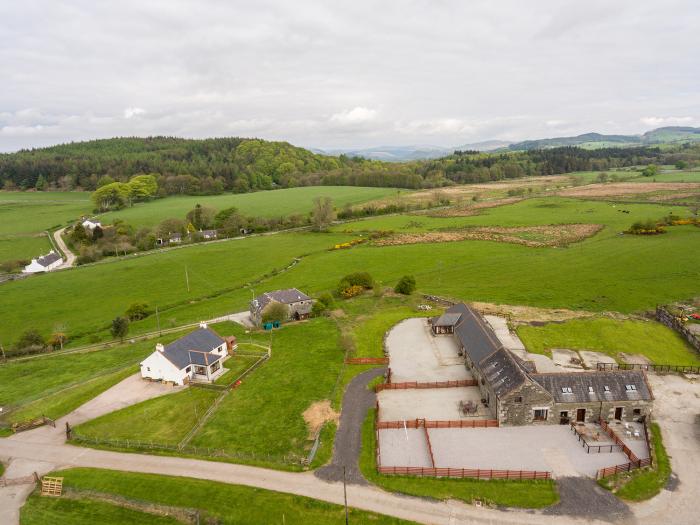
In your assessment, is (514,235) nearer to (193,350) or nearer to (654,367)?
(654,367)

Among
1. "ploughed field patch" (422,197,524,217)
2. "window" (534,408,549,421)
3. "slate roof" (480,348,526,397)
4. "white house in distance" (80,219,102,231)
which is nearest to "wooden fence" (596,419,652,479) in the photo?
"window" (534,408,549,421)

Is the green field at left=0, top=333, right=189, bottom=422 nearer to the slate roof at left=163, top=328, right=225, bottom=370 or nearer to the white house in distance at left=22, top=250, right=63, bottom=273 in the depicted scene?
the slate roof at left=163, top=328, right=225, bottom=370

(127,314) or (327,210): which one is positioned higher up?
(327,210)

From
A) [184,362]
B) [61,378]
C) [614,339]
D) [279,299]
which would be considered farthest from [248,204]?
[614,339]

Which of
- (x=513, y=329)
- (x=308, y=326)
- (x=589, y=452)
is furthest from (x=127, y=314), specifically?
(x=589, y=452)

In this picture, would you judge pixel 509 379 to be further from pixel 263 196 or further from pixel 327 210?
pixel 263 196

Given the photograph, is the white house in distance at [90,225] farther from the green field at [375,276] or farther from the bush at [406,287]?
the bush at [406,287]

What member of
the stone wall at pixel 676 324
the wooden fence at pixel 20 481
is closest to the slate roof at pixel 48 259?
the wooden fence at pixel 20 481
